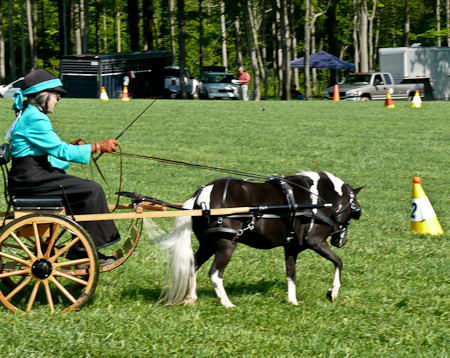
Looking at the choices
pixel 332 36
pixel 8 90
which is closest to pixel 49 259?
pixel 8 90

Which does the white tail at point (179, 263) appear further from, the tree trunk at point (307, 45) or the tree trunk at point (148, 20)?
the tree trunk at point (148, 20)

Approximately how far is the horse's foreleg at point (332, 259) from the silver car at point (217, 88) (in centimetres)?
2779

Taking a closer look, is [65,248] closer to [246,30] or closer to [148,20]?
[246,30]

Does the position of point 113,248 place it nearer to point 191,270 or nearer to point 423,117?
point 191,270

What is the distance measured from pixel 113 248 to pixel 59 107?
16369 mm

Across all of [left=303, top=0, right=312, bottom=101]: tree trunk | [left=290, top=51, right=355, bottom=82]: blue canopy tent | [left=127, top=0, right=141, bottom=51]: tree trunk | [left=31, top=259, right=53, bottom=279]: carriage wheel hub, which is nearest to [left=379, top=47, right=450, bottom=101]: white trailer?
[left=290, top=51, right=355, bottom=82]: blue canopy tent

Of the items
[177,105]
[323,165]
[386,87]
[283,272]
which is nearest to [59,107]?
[177,105]

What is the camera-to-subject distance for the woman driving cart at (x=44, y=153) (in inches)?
216

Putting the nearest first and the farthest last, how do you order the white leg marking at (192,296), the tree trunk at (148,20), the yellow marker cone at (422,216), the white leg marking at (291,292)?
the white leg marking at (192,296) < the white leg marking at (291,292) < the yellow marker cone at (422,216) < the tree trunk at (148,20)

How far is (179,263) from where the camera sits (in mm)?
5777

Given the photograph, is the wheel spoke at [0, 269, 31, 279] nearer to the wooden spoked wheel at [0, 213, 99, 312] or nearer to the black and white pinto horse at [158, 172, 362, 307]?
the wooden spoked wheel at [0, 213, 99, 312]

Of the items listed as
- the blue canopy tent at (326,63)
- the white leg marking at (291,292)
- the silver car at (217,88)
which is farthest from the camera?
the blue canopy tent at (326,63)

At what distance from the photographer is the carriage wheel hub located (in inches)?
213

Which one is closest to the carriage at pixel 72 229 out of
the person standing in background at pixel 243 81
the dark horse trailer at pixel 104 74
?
the person standing in background at pixel 243 81
